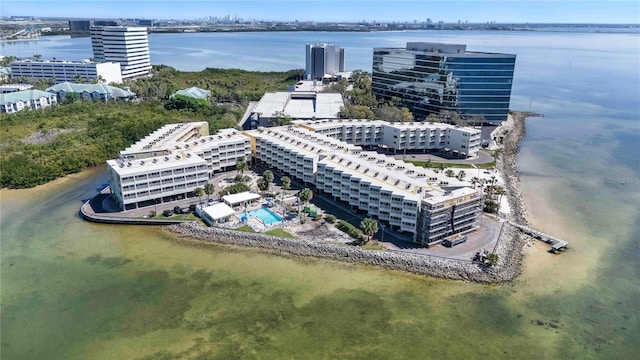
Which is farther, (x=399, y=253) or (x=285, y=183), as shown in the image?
(x=285, y=183)

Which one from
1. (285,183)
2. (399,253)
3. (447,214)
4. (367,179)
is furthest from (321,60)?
(399,253)

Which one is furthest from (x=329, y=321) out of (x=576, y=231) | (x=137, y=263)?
(x=576, y=231)

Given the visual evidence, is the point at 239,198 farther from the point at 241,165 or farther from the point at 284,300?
the point at 284,300

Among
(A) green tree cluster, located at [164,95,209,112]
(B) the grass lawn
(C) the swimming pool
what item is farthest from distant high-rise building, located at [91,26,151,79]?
(B) the grass lawn

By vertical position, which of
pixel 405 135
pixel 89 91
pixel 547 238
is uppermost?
pixel 89 91

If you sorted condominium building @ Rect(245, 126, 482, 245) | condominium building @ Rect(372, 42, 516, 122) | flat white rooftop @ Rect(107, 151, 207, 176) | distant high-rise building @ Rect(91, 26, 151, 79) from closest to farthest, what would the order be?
condominium building @ Rect(245, 126, 482, 245)
flat white rooftop @ Rect(107, 151, 207, 176)
condominium building @ Rect(372, 42, 516, 122)
distant high-rise building @ Rect(91, 26, 151, 79)

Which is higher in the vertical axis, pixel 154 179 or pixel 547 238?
pixel 154 179

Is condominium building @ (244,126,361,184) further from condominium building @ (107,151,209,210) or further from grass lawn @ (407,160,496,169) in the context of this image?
condominium building @ (107,151,209,210)
